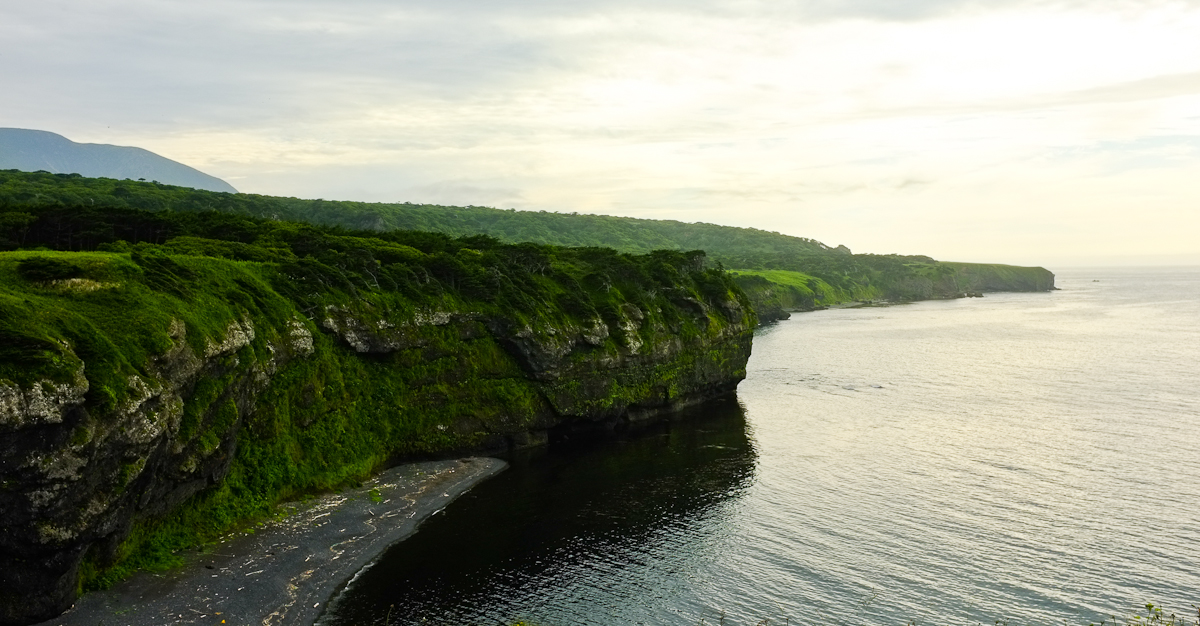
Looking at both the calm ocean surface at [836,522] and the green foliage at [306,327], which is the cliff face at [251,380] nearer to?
the green foliage at [306,327]

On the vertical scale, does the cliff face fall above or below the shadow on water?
above

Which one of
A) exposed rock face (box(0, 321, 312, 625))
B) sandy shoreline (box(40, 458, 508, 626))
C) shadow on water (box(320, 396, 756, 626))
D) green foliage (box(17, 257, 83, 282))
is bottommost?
shadow on water (box(320, 396, 756, 626))

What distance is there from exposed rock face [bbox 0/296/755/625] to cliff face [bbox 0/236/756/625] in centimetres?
11

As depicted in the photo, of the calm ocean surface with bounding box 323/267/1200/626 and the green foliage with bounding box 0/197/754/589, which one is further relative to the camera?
the calm ocean surface with bounding box 323/267/1200/626

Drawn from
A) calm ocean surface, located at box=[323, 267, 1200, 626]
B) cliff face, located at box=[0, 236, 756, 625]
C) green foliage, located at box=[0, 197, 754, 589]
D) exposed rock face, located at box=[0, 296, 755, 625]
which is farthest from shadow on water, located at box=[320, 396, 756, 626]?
green foliage, located at box=[0, 197, 754, 589]

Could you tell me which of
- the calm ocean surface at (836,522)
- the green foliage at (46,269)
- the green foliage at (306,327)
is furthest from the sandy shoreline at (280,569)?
the green foliage at (46,269)

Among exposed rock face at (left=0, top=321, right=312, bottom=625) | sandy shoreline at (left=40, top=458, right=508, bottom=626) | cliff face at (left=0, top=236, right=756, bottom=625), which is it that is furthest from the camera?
sandy shoreline at (left=40, top=458, right=508, bottom=626)

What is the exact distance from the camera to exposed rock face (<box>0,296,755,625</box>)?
108 ft

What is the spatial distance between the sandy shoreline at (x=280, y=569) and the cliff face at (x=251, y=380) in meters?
1.93

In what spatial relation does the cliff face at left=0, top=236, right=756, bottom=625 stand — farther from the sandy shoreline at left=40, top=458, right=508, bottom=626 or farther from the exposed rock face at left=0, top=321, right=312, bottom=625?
the sandy shoreline at left=40, top=458, right=508, bottom=626

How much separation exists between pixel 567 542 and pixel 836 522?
19.3m

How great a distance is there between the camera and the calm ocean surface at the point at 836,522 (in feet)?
135

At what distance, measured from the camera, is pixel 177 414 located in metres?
41.8

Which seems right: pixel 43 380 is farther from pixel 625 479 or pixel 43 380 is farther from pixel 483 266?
pixel 483 266
